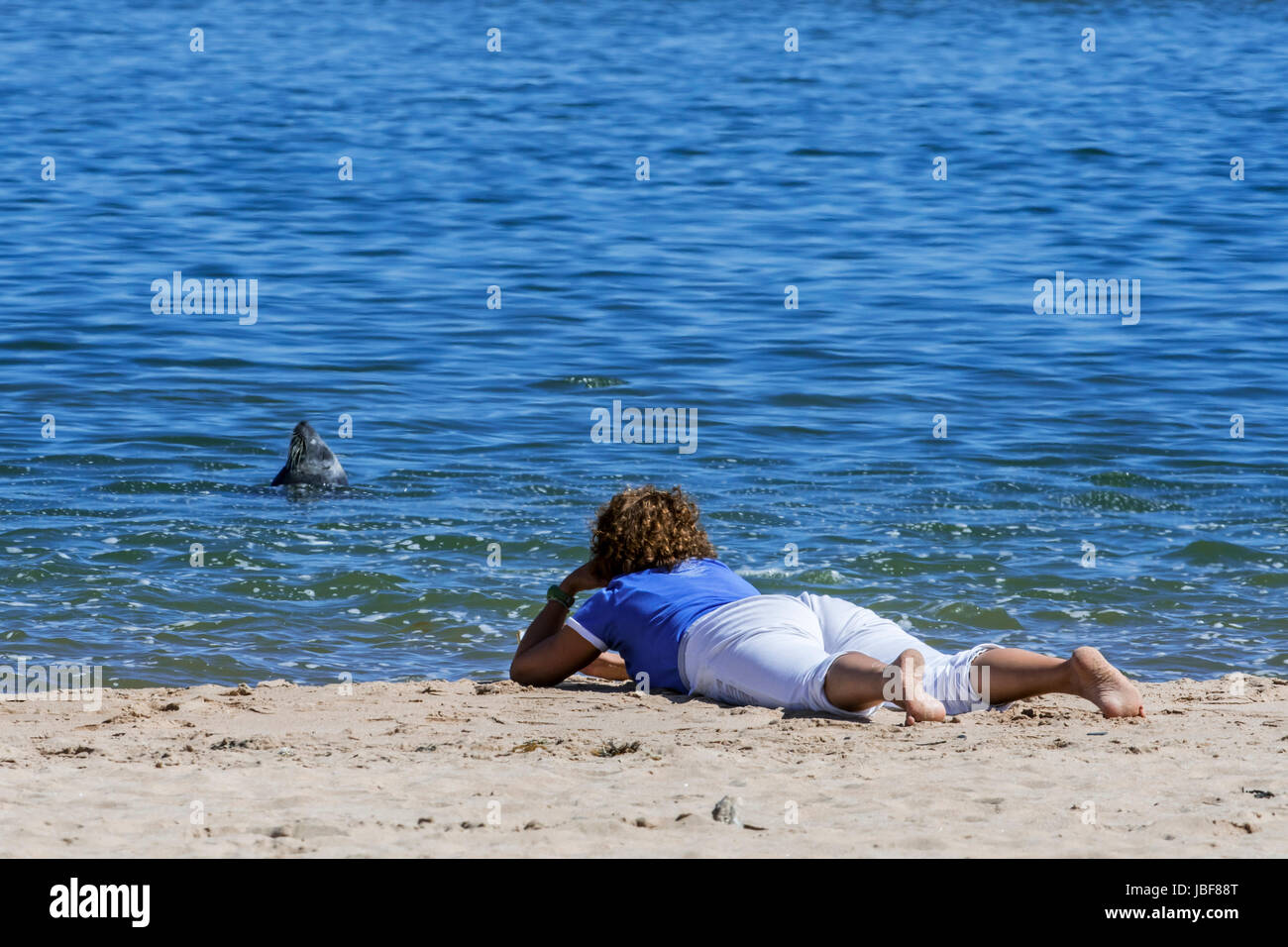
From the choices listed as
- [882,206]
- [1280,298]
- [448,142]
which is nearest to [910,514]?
[1280,298]

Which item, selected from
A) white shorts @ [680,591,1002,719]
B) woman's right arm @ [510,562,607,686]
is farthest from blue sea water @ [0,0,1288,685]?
white shorts @ [680,591,1002,719]

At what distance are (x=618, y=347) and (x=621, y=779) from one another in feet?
33.1

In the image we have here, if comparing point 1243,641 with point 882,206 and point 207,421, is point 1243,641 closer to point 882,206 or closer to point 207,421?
point 207,421

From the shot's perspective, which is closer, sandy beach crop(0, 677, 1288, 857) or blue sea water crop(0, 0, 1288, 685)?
sandy beach crop(0, 677, 1288, 857)

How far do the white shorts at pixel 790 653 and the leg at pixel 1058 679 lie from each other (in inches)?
2.3

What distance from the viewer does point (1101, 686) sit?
5.95 metres

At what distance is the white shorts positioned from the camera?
612 centimetres

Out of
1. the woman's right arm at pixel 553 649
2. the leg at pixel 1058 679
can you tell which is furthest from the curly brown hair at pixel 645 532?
the leg at pixel 1058 679

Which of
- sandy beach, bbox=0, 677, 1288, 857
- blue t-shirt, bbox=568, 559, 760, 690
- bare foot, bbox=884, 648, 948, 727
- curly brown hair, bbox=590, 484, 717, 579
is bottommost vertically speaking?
sandy beach, bbox=0, 677, 1288, 857

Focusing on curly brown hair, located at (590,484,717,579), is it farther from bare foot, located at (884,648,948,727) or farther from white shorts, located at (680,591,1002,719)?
bare foot, located at (884,648,948,727)

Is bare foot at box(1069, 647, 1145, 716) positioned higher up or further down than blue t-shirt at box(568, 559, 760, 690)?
further down

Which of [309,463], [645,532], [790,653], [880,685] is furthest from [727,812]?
[309,463]

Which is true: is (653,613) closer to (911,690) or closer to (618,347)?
(911,690)

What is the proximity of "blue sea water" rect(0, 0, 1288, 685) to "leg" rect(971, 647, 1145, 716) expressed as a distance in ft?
6.41
